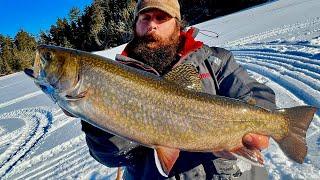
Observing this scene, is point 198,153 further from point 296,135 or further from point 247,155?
point 296,135

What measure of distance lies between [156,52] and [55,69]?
0.92 meters

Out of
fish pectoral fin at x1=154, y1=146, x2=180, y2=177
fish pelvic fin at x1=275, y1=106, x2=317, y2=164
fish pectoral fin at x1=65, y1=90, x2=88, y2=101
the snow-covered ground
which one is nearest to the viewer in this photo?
fish pectoral fin at x1=65, y1=90, x2=88, y2=101

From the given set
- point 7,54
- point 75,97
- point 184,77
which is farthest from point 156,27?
point 7,54

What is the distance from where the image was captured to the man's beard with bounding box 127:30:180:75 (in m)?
3.09

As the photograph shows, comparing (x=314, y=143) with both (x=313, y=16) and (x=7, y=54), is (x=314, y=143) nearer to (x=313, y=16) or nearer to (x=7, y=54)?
(x=313, y=16)

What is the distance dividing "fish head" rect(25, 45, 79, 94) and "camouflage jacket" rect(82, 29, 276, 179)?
56cm

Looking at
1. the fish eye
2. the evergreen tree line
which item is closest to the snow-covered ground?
the fish eye

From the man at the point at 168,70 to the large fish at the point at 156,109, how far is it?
0.41 m

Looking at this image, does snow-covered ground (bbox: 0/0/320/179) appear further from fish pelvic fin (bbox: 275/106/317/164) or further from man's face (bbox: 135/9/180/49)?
man's face (bbox: 135/9/180/49)

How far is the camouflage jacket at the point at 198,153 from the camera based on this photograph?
9.71 ft

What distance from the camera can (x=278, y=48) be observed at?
35.9 ft

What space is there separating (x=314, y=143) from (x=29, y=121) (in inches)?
280

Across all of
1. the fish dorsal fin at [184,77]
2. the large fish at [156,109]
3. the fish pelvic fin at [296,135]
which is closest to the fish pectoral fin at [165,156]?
the large fish at [156,109]

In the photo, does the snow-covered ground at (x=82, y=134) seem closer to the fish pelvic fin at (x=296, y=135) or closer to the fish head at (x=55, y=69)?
the fish pelvic fin at (x=296, y=135)
